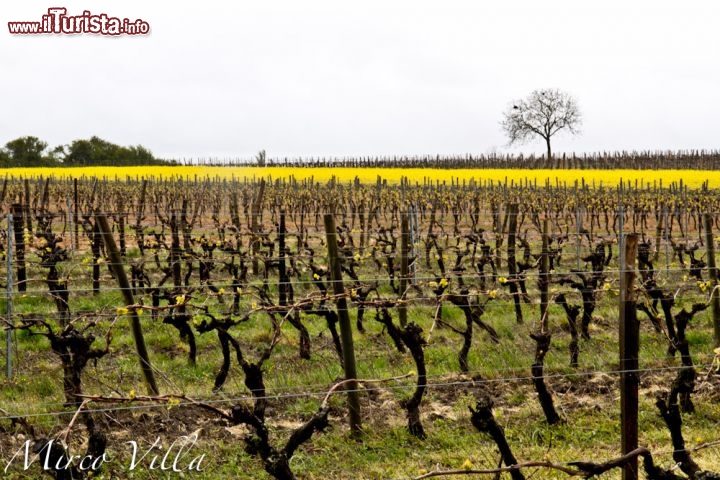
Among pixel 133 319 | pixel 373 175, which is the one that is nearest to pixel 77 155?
pixel 373 175

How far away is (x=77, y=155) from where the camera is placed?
65.6 m

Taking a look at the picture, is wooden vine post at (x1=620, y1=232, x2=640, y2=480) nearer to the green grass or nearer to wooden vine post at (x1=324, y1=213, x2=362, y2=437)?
the green grass

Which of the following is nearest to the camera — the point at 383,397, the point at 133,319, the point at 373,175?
the point at 133,319

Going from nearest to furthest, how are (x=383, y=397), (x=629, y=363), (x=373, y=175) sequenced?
(x=629, y=363) < (x=383, y=397) < (x=373, y=175)

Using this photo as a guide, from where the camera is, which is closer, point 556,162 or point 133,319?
point 133,319

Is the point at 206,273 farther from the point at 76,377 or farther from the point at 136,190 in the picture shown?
the point at 136,190

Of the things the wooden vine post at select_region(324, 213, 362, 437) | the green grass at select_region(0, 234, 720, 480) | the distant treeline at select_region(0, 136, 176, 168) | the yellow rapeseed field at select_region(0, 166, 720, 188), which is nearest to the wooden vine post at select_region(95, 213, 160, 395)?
the green grass at select_region(0, 234, 720, 480)

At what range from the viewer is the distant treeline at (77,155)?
6109 centimetres

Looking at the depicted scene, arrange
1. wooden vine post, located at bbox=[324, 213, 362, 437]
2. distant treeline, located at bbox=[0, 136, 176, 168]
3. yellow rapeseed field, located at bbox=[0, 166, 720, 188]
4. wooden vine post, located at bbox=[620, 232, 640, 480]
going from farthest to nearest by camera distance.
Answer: distant treeline, located at bbox=[0, 136, 176, 168], yellow rapeseed field, located at bbox=[0, 166, 720, 188], wooden vine post, located at bbox=[324, 213, 362, 437], wooden vine post, located at bbox=[620, 232, 640, 480]

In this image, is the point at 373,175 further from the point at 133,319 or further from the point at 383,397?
the point at 133,319

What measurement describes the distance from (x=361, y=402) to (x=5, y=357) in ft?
13.0

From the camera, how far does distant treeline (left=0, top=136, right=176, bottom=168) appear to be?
2405 inches

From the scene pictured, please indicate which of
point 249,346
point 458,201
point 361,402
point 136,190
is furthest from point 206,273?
point 136,190

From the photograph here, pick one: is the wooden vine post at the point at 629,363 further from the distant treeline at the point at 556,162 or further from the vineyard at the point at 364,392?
the distant treeline at the point at 556,162
